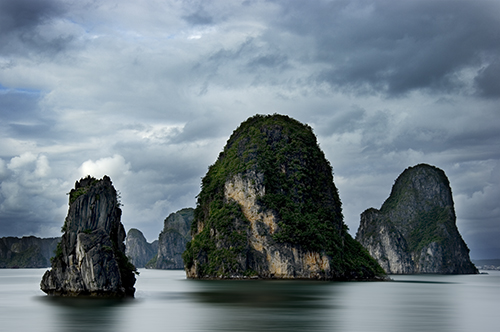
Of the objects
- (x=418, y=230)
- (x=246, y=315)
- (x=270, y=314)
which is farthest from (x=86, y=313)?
(x=418, y=230)

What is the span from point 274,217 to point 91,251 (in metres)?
49.9

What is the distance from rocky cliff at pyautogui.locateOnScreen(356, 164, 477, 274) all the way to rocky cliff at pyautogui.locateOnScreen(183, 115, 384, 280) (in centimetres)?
6285

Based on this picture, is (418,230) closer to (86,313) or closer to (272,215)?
(272,215)

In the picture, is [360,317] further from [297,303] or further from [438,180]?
[438,180]

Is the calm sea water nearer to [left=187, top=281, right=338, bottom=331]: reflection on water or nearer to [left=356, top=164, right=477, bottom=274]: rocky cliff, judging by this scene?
[left=187, top=281, right=338, bottom=331]: reflection on water

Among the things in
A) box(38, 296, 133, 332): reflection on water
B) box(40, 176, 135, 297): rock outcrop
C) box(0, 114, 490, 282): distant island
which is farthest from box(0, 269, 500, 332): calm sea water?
box(0, 114, 490, 282): distant island

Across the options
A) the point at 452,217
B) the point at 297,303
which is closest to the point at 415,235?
the point at 452,217

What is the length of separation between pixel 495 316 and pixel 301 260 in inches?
2145

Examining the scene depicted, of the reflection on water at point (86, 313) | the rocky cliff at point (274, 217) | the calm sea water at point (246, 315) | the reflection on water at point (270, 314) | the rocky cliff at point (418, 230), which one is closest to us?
the reflection on water at point (86, 313)

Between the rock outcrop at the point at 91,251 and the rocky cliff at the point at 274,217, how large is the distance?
4324 cm

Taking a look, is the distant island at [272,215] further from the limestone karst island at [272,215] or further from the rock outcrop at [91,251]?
the rock outcrop at [91,251]

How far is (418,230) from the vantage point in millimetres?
171250

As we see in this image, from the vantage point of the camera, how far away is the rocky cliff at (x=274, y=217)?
86438 mm

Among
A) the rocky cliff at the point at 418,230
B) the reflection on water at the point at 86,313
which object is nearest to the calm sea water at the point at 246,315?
the reflection on water at the point at 86,313
